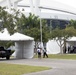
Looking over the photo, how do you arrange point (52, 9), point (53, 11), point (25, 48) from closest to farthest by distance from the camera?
point (25, 48) → point (53, 11) → point (52, 9)

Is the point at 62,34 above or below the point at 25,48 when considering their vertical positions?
above

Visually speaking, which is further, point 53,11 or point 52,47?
point 53,11

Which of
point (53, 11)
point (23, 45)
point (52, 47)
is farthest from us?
point (53, 11)

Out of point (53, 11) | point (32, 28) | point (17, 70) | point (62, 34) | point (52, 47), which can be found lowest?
point (17, 70)

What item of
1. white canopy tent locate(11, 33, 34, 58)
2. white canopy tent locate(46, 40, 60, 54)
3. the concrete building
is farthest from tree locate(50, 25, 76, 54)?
the concrete building

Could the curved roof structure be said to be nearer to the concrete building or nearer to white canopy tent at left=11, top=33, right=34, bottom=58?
the concrete building

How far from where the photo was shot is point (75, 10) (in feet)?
343

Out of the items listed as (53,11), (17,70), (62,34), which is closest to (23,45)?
(62,34)

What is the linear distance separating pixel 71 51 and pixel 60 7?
45091 millimetres

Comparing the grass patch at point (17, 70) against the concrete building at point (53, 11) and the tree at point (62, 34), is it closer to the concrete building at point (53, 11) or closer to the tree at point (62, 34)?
the tree at point (62, 34)


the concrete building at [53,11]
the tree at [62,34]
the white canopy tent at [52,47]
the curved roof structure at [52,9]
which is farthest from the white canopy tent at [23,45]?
the curved roof structure at [52,9]

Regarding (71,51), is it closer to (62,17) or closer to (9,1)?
(9,1)

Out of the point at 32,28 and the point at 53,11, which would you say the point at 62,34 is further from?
the point at 53,11

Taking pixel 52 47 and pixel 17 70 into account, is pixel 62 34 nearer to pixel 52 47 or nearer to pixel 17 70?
pixel 52 47
